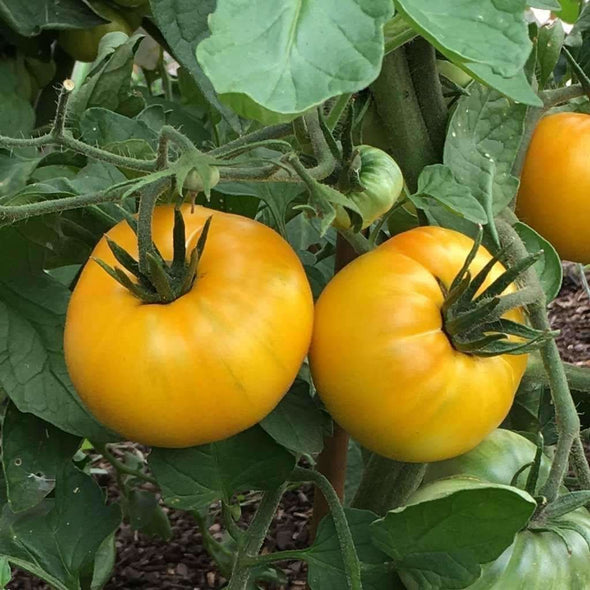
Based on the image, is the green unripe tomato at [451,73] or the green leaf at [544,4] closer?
the green leaf at [544,4]

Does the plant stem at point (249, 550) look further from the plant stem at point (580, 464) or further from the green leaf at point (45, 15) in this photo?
the green leaf at point (45, 15)

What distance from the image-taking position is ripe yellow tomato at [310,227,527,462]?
0.53 meters

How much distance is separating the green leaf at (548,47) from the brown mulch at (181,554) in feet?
2.36

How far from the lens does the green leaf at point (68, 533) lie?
2.33 feet

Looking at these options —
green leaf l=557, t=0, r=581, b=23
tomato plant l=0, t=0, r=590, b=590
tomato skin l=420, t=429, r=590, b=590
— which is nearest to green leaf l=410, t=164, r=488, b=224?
tomato plant l=0, t=0, r=590, b=590

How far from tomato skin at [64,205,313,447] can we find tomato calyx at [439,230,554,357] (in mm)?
94

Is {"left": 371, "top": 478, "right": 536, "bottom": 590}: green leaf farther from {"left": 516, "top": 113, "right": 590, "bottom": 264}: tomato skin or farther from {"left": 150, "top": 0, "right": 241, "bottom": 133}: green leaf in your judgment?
{"left": 150, "top": 0, "right": 241, "bottom": 133}: green leaf

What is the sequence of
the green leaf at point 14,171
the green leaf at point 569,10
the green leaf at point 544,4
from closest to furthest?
1. the green leaf at point 544,4
2. the green leaf at point 14,171
3. the green leaf at point 569,10

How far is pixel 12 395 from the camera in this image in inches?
24.8

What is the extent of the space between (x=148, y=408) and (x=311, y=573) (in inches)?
9.3

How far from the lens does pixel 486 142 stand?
0.63 metres

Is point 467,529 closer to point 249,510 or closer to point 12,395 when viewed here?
point 12,395

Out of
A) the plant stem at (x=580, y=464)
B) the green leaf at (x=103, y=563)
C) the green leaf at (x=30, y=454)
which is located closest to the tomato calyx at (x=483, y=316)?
the plant stem at (x=580, y=464)

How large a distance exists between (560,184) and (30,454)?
473 mm
